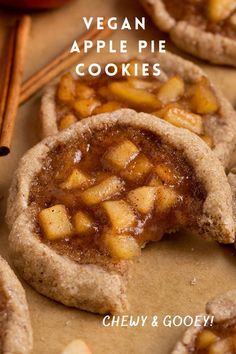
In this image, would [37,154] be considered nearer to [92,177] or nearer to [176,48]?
[92,177]

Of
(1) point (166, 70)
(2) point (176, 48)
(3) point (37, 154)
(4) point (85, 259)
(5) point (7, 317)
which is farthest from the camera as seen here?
(2) point (176, 48)

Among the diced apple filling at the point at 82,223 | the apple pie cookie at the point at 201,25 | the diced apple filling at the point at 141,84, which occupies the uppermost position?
the apple pie cookie at the point at 201,25

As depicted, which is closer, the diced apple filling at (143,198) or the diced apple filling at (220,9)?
the diced apple filling at (143,198)

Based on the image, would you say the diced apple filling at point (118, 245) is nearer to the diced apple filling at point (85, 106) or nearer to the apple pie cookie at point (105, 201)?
the apple pie cookie at point (105, 201)

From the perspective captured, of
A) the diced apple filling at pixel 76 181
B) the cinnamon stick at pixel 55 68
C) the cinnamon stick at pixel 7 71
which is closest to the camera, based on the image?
the diced apple filling at pixel 76 181

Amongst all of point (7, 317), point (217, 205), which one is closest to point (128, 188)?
point (217, 205)

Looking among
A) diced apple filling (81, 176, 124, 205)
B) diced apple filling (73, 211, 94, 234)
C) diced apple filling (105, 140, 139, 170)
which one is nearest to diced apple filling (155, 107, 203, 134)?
diced apple filling (105, 140, 139, 170)

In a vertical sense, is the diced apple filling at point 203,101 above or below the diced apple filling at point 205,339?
above

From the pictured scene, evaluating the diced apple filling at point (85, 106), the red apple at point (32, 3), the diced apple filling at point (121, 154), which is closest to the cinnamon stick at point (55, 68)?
the red apple at point (32, 3)
